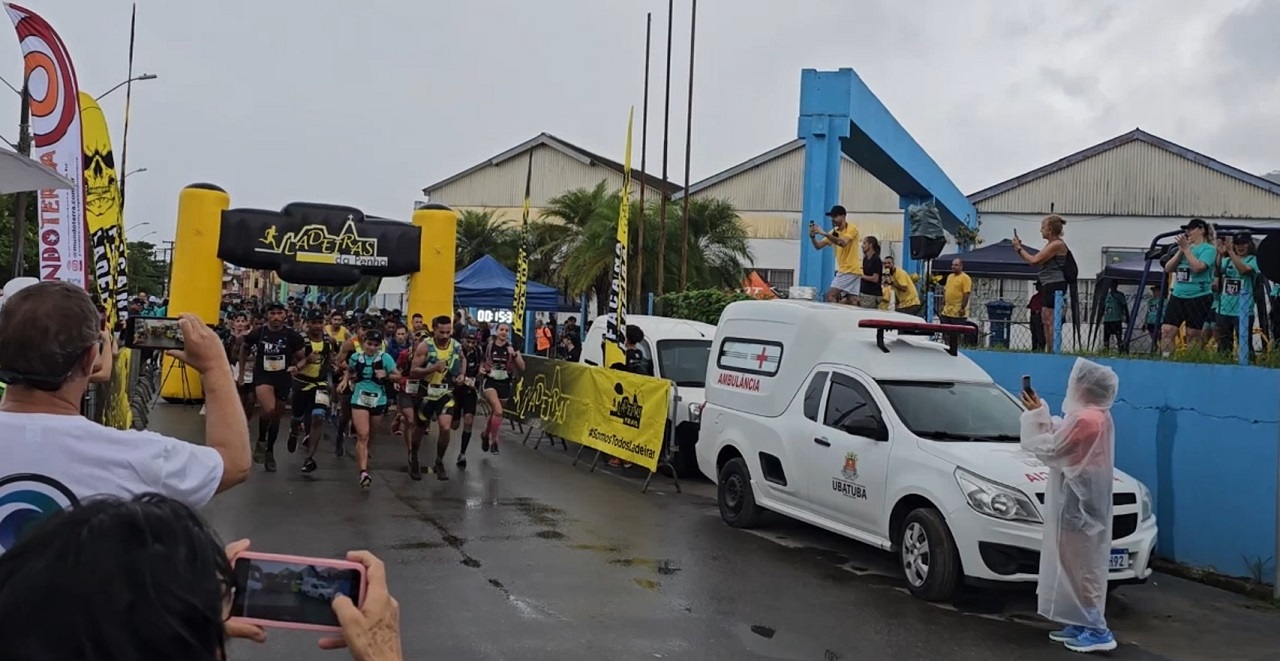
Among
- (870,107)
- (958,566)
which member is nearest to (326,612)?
(958,566)

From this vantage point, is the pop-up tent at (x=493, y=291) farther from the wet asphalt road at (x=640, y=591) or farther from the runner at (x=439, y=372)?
the wet asphalt road at (x=640, y=591)

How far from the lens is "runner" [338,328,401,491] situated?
13484 millimetres

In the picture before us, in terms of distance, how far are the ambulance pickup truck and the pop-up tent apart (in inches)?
704

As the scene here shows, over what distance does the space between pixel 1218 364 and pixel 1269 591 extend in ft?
6.53

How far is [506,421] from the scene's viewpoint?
2252 centimetres

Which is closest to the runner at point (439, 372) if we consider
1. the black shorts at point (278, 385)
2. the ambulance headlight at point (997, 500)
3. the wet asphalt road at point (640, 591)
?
the wet asphalt road at point (640, 591)

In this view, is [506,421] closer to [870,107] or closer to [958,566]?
[870,107]

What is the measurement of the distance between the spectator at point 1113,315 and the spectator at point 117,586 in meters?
12.4

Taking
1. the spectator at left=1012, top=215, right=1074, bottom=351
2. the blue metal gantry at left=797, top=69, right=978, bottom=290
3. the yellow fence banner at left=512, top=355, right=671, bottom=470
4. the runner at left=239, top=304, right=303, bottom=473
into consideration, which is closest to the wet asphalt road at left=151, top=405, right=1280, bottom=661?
the runner at left=239, top=304, right=303, bottom=473

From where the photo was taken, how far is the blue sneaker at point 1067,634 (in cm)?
790

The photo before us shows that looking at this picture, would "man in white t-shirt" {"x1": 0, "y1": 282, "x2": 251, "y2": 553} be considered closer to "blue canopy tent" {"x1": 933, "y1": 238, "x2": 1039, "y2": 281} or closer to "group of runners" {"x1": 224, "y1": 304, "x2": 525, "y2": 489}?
"group of runners" {"x1": 224, "y1": 304, "x2": 525, "y2": 489}

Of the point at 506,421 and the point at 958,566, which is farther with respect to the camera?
the point at 506,421

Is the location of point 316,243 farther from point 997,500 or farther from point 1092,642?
point 1092,642

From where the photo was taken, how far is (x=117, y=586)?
4.58ft
